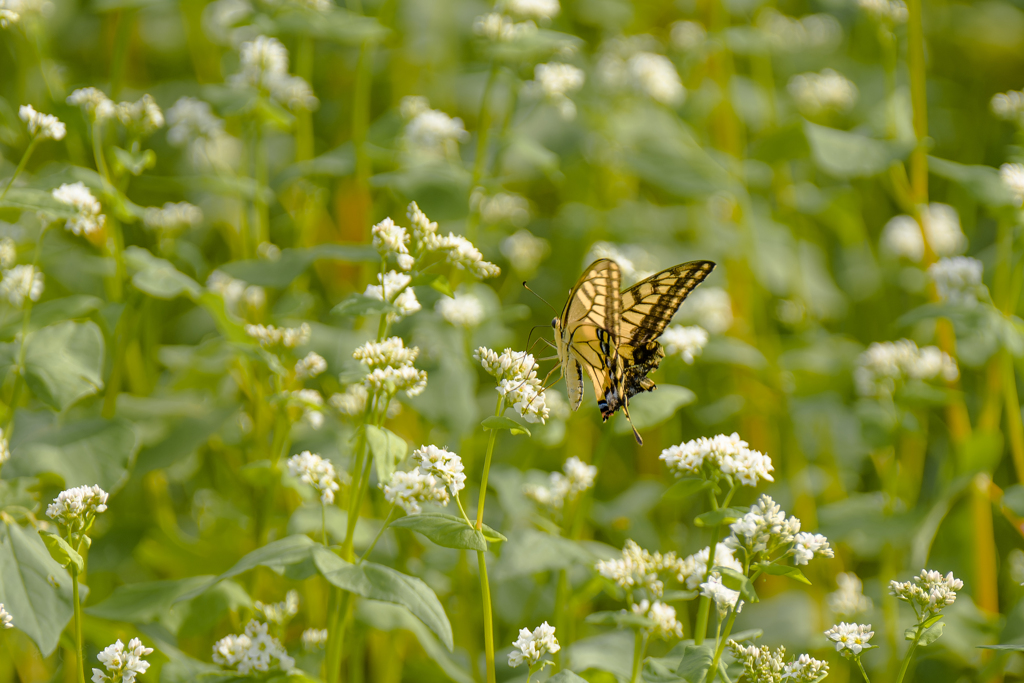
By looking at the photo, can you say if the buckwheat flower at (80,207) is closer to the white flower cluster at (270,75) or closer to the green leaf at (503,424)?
the white flower cluster at (270,75)

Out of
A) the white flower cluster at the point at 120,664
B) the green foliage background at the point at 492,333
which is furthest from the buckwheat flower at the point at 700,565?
the white flower cluster at the point at 120,664

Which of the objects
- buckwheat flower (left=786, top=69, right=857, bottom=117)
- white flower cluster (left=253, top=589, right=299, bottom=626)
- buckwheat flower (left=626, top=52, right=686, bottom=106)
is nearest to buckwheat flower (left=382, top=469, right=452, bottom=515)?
white flower cluster (left=253, top=589, right=299, bottom=626)

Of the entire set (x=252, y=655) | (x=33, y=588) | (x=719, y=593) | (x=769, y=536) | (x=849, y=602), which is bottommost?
(x=849, y=602)

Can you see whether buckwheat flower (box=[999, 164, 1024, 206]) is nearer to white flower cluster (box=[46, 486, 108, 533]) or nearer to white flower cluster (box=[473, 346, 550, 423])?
white flower cluster (box=[473, 346, 550, 423])

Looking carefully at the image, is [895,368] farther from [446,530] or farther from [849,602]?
[446,530]

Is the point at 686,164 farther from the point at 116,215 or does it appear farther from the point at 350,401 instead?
the point at 116,215

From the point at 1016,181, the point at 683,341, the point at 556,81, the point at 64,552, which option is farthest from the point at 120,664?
the point at 1016,181

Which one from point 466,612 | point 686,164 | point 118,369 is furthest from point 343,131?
point 466,612
